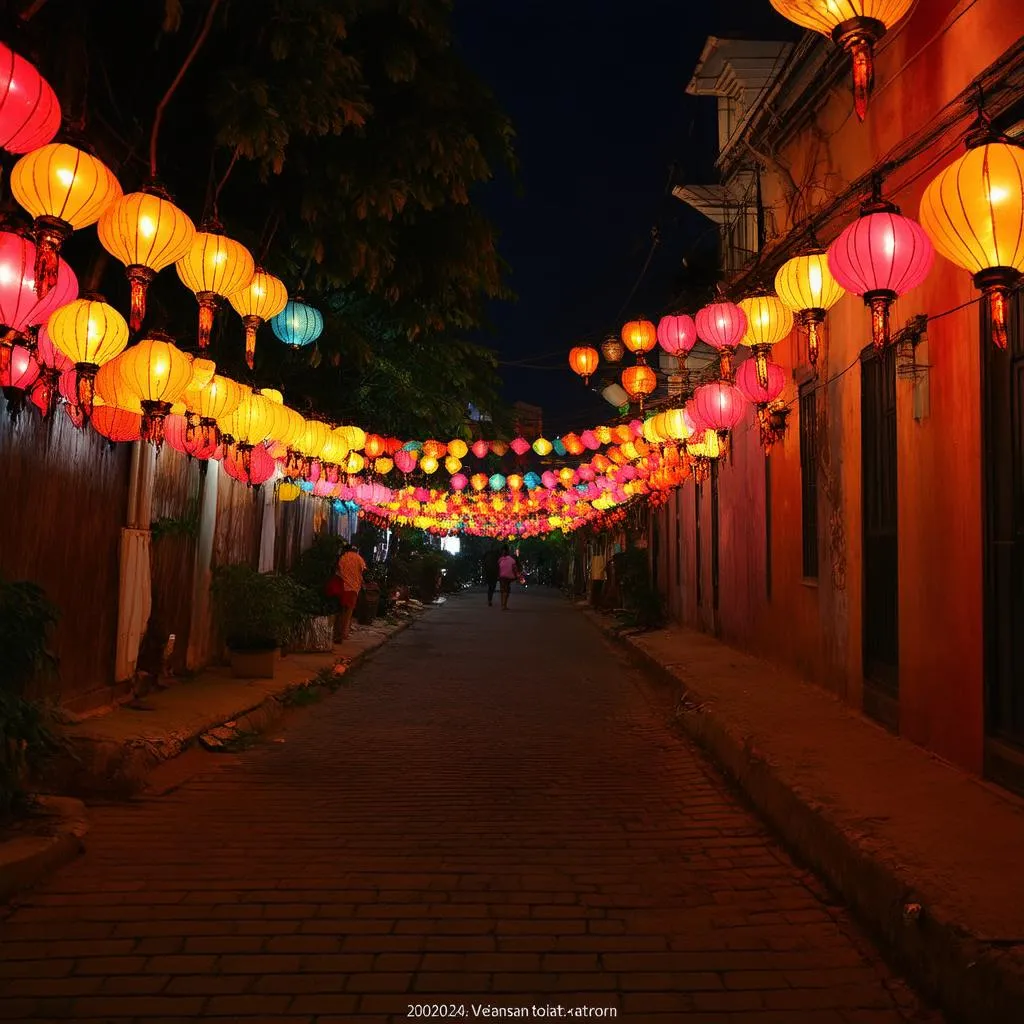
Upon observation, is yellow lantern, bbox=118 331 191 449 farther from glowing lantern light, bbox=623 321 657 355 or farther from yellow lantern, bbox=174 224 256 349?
glowing lantern light, bbox=623 321 657 355

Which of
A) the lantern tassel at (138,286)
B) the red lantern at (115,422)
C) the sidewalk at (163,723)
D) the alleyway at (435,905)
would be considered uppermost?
the lantern tassel at (138,286)

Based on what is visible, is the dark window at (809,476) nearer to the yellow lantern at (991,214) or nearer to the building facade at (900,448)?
the building facade at (900,448)

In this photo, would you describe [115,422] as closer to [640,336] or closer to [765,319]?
[765,319]

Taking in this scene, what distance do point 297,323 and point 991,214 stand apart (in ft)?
23.6

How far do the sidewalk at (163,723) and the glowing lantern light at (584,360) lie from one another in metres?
6.16

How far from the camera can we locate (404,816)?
6133 millimetres

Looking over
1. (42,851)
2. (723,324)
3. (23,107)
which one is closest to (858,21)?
(723,324)

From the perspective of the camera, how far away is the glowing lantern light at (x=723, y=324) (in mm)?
8867

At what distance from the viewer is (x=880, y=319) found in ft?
18.1

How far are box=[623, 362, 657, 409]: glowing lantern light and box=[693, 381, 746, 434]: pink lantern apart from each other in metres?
2.02

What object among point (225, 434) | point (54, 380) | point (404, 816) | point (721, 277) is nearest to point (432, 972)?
point (404, 816)

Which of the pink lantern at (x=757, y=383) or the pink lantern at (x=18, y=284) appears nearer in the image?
the pink lantern at (x=18, y=284)

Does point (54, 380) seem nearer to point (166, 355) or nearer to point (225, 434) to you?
point (166, 355)

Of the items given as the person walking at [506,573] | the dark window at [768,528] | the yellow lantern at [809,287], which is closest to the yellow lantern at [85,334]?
the yellow lantern at [809,287]
